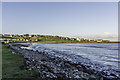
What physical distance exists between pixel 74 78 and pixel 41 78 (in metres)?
2.75

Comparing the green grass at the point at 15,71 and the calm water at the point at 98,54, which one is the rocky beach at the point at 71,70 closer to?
the green grass at the point at 15,71

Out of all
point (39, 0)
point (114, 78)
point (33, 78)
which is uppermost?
point (39, 0)

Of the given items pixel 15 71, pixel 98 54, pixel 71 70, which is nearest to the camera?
pixel 15 71

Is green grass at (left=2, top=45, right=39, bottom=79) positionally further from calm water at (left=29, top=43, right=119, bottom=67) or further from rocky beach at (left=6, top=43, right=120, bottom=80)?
calm water at (left=29, top=43, right=119, bottom=67)

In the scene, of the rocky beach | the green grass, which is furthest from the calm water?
the green grass

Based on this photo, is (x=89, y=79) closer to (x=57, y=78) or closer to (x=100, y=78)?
(x=100, y=78)

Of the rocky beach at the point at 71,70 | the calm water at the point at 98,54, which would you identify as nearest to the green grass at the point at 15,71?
the rocky beach at the point at 71,70

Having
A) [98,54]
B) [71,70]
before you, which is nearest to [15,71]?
[71,70]

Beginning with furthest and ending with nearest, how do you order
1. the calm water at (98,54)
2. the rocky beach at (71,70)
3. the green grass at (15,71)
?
the calm water at (98,54) → the rocky beach at (71,70) → the green grass at (15,71)

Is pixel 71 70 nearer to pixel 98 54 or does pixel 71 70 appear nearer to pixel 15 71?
pixel 15 71

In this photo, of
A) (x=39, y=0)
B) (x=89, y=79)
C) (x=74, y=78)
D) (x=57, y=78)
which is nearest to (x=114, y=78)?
(x=89, y=79)

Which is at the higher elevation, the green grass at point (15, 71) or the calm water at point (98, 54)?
the green grass at point (15, 71)

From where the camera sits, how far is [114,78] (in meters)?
9.17

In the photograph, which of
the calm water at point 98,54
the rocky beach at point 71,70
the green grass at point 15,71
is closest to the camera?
the green grass at point 15,71
